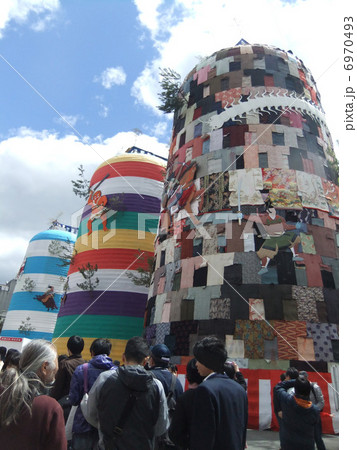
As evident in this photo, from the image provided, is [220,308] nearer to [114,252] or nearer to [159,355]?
[159,355]

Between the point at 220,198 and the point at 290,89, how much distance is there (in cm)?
722

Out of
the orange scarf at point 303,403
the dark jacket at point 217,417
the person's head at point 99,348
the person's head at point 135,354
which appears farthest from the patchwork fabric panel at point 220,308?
the dark jacket at point 217,417

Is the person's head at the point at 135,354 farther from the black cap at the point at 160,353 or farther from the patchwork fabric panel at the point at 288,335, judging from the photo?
the patchwork fabric panel at the point at 288,335

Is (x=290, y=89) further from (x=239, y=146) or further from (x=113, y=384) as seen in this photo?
(x=113, y=384)

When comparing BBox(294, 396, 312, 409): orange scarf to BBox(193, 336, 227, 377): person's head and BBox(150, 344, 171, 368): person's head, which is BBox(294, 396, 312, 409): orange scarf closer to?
BBox(150, 344, 171, 368): person's head

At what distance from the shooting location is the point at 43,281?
1387 inches

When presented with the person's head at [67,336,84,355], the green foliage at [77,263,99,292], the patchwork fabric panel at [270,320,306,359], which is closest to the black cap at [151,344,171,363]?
the person's head at [67,336,84,355]

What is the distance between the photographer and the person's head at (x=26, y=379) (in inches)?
108

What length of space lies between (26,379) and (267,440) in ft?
27.8

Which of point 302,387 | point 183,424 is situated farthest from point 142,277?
point 183,424

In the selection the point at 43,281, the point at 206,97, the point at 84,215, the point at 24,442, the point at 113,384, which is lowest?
the point at 24,442

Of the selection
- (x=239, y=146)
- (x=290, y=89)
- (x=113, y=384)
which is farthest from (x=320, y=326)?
(x=290, y=89)

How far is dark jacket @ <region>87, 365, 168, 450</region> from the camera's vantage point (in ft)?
12.3

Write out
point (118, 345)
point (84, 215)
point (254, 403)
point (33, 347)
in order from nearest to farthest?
1. point (33, 347)
2. point (254, 403)
3. point (118, 345)
4. point (84, 215)
